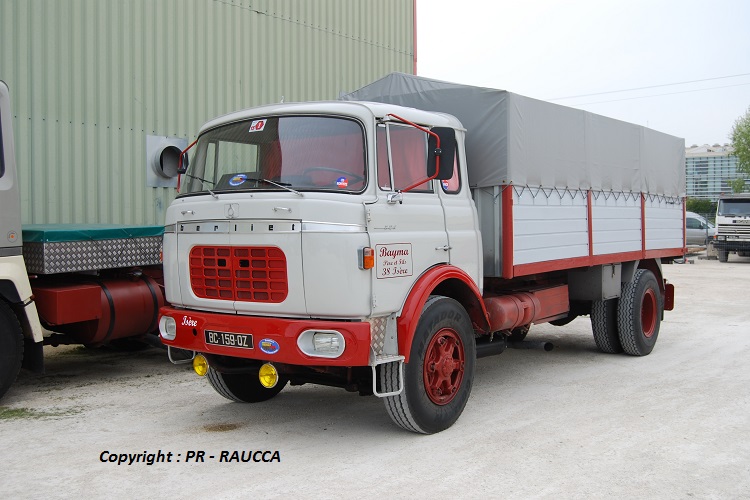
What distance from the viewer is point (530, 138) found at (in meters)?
6.89

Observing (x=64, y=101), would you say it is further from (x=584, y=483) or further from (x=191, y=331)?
(x=584, y=483)

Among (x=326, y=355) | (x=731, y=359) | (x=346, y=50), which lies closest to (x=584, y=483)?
(x=326, y=355)

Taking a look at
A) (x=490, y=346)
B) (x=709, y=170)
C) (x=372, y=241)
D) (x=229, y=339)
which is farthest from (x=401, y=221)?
(x=709, y=170)

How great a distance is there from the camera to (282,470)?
4770 mm

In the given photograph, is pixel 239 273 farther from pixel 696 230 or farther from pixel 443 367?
pixel 696 230

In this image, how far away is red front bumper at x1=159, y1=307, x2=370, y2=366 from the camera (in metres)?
4.84

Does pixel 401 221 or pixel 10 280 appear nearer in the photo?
pixel 401 221

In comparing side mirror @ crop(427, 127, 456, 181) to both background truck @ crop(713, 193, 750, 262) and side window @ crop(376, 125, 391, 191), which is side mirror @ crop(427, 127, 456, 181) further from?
background truck @ crop(713, 193, 750, 262)

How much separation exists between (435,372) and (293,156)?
192 cm

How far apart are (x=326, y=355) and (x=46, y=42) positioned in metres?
6.64

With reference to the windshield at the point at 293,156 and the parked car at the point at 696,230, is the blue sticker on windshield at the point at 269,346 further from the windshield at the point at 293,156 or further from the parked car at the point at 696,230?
the parked car at the point at 696,230

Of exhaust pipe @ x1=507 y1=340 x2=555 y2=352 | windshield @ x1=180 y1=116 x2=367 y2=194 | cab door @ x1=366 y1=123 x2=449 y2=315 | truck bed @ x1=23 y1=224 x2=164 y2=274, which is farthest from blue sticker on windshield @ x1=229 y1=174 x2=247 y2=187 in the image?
exhaust pipe @ x1=507 y1=340 x2=555 y2=352

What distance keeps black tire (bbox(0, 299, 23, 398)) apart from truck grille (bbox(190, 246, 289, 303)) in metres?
2.08

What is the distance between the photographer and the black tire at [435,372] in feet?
17.2
